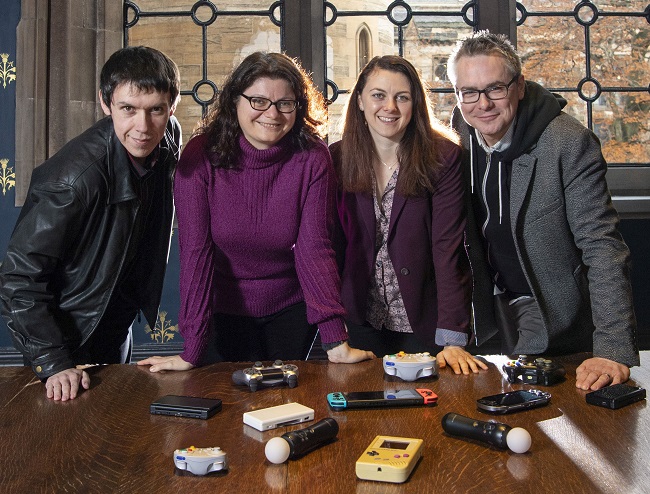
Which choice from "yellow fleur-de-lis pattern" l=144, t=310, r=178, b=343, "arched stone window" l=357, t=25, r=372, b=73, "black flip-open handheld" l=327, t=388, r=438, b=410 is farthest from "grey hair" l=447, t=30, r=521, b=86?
"yellow fleur-de-lis pattern" l=144, t=310, r=178, b=343

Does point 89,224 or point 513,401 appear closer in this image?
point 513,401

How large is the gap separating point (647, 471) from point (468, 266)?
107cm

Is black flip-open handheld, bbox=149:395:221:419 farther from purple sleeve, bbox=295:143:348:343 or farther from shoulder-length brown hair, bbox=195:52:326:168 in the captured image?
shoulder-length brown hair, bbox=195:52:326:168

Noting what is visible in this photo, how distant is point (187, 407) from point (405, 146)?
1.07 metres

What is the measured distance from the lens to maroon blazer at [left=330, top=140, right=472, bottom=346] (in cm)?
201

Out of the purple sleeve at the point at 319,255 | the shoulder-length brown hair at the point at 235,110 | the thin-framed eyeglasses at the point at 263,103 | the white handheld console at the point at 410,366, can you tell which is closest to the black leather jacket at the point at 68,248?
the shoulder-length brown hair at the point at 235,110

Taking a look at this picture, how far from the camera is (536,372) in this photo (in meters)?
1.51

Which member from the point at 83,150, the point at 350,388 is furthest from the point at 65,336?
the point at 350,388

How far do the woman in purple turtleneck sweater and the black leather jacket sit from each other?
0.59 feet

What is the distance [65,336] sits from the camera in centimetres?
184

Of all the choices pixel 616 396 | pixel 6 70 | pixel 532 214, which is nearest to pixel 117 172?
pixel 532 214

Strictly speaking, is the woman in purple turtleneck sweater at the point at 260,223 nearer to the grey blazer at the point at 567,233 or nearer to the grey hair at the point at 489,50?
the grey hair at the point at 489,50

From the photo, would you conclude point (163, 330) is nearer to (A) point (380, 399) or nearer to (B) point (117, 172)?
(B) point (117, 172)

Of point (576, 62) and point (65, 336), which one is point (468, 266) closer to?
point (65, 336)
